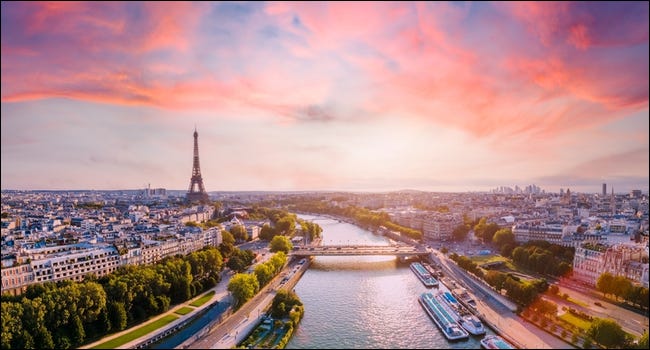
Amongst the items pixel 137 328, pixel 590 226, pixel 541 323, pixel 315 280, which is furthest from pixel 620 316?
pixel 137 328

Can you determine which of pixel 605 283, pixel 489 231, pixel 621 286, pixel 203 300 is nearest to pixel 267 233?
pixel 489 231

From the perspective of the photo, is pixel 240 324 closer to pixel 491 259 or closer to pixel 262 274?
pixel 262 274

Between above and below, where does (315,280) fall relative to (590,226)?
below

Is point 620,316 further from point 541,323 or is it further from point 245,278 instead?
point 245,278

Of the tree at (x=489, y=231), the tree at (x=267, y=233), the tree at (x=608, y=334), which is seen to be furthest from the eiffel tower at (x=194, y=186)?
the tree at (x=608, y=334)

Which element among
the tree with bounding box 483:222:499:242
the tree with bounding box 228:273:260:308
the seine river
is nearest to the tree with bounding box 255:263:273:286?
the seine river

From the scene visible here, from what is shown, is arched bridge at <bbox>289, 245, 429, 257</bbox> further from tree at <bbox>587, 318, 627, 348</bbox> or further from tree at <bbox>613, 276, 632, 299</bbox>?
tree at <bbox>587, 318, 627, 348</bbox>
